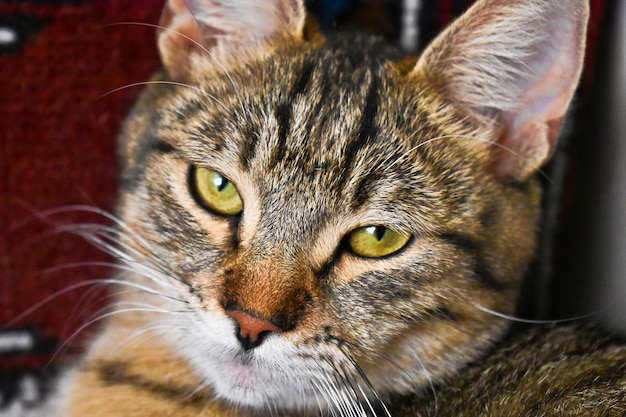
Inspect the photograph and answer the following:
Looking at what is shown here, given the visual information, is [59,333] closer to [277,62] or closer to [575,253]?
[277,62]

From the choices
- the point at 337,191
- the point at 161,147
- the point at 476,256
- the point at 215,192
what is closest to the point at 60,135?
the point at 161,147

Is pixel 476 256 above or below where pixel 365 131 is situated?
below

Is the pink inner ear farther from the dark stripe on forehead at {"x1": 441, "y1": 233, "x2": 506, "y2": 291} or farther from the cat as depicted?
the dark stripe on forehead at {"x1": 441, "y1": 233, "x2": 506, "y2": 291}

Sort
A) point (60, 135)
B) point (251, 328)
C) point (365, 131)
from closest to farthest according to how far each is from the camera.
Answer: point (251, 328), point (365, 131), point (60, 135)

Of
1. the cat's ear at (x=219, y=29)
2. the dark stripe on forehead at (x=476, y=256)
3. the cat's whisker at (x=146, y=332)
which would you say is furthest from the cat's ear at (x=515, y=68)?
the cat's whisker at (x=146, y=332)

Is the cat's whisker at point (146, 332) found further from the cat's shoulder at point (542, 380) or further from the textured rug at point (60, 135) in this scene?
the cat's shoulder at point (542, 380)

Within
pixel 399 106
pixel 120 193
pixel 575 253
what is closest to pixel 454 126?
pixel 399 106

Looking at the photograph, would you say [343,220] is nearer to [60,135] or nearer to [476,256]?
[476,256]

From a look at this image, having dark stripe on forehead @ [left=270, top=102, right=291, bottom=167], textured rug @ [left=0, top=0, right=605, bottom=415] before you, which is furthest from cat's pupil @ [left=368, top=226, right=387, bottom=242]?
textured rug @ [left=0, top=0, right=605, bottom=415]
